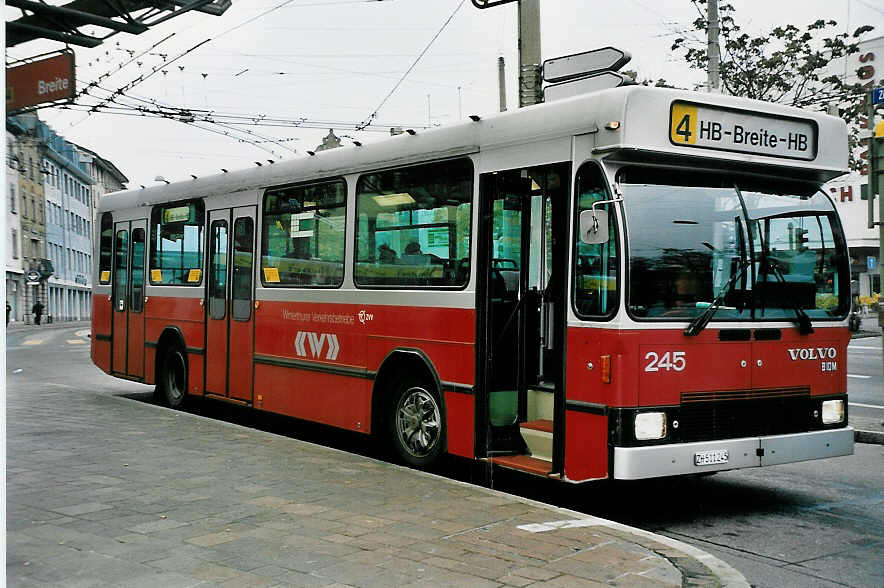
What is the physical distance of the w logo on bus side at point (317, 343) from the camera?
10102 millimetres

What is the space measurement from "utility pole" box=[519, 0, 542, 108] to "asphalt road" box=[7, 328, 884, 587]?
17.9 feet

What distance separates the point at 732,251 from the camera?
7.26m

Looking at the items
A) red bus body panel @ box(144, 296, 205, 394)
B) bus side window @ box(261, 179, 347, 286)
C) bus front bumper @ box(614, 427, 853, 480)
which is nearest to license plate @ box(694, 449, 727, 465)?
bus front bumper @ box(614, 427, 853, 480)

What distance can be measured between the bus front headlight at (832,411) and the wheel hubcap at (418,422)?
309 centimetres

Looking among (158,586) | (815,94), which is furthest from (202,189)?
(815,94)

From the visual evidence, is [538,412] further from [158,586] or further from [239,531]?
[158,586]

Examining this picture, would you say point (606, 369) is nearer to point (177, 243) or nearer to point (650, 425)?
point (650, 425)

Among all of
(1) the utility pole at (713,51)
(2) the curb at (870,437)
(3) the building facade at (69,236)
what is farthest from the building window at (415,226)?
(3) the building facade at (69,236)

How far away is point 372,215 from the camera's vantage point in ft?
31.5

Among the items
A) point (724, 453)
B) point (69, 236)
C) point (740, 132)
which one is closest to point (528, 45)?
point (740, 132)

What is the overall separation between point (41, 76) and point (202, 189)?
4351 millimetres

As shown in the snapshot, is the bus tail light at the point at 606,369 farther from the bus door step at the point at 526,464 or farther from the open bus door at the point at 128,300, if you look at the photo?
the open bus door at the point at 128,300

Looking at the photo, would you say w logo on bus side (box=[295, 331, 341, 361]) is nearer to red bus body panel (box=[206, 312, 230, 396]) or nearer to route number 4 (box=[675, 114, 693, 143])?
red bus body panel (box=[206, 312, 230, 396])

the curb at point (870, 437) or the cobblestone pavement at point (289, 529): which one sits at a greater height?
the cobblestone pavement at point (289, 529)
